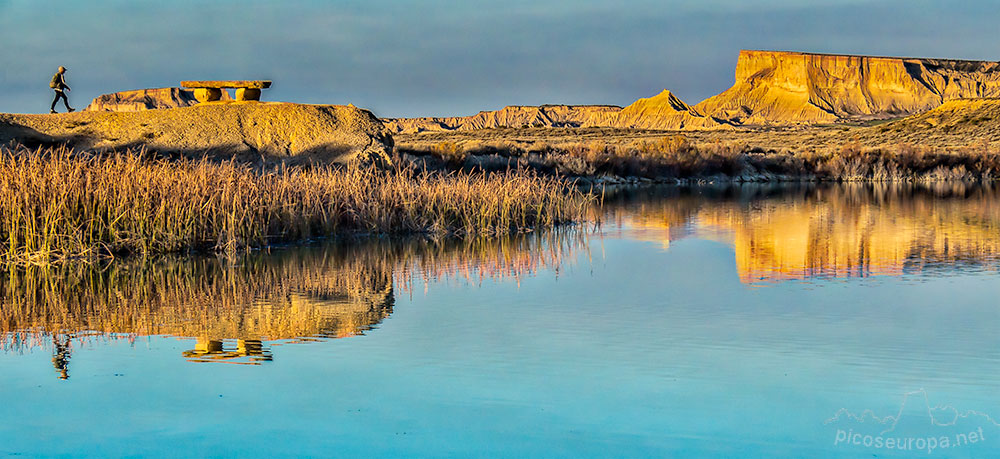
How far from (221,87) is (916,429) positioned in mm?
19258

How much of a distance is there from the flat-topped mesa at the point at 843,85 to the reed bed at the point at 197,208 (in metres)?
138

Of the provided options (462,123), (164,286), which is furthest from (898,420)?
(462,123)

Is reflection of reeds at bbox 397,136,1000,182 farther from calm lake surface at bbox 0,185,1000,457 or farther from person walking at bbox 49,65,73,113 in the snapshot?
calm lake surface at bbox 0,185,1000,457

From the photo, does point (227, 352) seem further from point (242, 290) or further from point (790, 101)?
point (790, 101)

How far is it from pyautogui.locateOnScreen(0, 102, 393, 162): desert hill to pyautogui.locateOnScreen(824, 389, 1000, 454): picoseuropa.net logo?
15.7 meters

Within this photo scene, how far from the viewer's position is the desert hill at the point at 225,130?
65.6 ft

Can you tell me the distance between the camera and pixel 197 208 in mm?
12602

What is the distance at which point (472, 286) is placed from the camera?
32.4 feet

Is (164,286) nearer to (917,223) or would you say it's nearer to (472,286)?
(472,286)

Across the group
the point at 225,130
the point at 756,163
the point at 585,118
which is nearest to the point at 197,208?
the point at 225,130

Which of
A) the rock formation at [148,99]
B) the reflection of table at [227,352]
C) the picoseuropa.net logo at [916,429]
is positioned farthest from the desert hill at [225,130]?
the rock formation at [148,99]

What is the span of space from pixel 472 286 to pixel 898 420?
5.33 metres

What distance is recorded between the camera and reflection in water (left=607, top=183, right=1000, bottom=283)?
1205 cm

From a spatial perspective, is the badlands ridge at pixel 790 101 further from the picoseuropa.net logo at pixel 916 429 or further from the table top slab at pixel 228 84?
the picoseuropa.net logo at pixel 916 429
